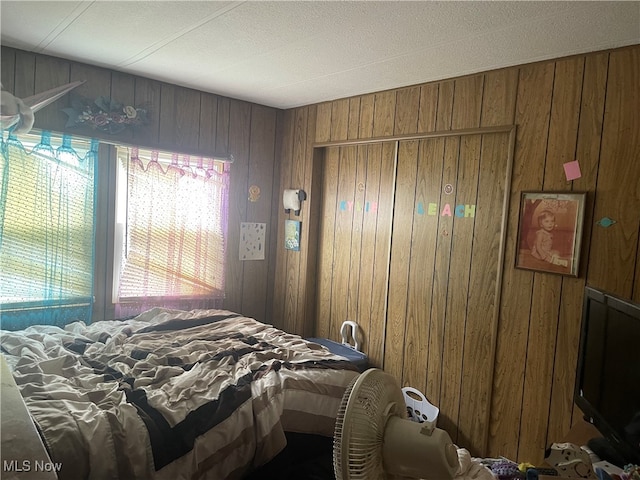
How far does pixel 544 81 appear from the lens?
232 cm

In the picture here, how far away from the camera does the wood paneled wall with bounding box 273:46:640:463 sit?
2.05 meters

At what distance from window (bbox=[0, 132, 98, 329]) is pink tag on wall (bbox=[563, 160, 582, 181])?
2789 mm

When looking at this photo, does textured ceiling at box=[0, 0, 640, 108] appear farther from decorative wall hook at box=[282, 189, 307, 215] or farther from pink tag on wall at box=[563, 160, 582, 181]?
decorative wall hook at box=[282, 189, 307, 215]

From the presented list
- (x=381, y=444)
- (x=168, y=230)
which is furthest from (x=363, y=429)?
(x=168, y=230)

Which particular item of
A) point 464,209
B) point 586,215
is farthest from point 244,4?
point 586,215

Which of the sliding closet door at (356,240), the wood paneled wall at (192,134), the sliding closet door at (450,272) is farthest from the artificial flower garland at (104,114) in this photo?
the sliding closet door at (450,272)

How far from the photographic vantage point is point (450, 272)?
9.05 ft

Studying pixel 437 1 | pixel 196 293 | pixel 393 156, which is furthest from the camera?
pixel 196 293

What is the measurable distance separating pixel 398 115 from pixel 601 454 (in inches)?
86.5

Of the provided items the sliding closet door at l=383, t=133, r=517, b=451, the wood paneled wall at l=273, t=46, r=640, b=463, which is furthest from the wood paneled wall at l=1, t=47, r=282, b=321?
the wood paneled wall at l=273, t=46, r=640, b=463

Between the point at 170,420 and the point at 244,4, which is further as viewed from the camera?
the point at 244,4

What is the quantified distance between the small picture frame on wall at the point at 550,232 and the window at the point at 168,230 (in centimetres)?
219

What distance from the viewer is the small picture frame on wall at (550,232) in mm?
2180

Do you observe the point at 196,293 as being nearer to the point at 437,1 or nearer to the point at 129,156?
the point at 129,156
